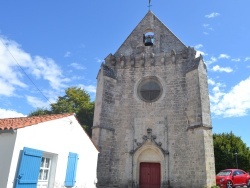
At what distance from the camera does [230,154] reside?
80.1ft

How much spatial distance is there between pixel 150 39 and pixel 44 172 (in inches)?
432

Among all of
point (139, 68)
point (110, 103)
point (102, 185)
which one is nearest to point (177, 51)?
point (139, 68)

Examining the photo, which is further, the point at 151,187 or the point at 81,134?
the point at 151,187

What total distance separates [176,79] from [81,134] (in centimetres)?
682

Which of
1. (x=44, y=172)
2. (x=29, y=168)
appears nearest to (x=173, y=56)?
(x=44, y=172)

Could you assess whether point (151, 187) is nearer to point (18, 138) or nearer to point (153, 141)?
point (153, 141)

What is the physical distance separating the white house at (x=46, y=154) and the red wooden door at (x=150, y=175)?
11.6 feet

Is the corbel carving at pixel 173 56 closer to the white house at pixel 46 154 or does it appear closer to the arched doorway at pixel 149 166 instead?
the arched doorway at pixel 149 166

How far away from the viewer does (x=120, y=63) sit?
15.0m

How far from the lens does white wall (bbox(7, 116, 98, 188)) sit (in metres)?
6.88

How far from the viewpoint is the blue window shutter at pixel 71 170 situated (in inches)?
330

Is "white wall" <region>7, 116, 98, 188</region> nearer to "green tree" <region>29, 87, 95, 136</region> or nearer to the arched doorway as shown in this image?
the arched doorway

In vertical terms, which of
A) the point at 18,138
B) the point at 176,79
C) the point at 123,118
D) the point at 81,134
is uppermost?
the point at 176,79

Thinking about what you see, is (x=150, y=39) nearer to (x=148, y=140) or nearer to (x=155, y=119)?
(x=155, y=119)
